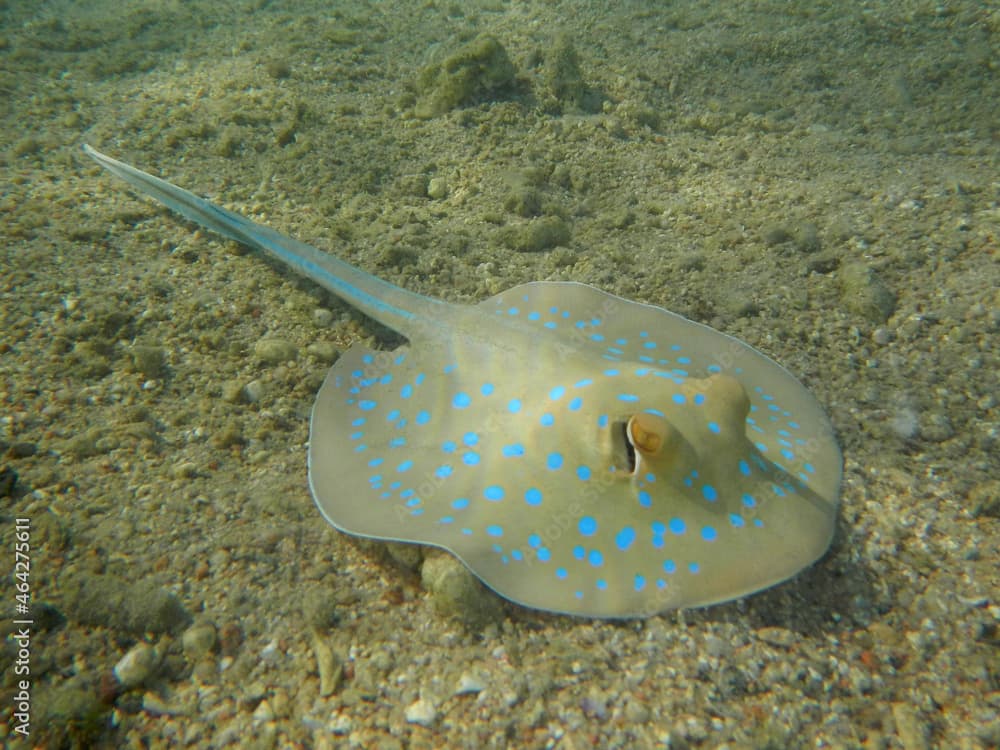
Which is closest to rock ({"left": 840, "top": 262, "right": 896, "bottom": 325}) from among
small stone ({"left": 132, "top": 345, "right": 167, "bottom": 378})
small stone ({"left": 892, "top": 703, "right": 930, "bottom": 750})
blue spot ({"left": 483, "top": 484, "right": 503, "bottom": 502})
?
small stone ({"left": 892, "top": 703, "right": 930, "bottom": 750})

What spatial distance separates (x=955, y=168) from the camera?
188 inches

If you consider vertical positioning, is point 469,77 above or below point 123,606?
above

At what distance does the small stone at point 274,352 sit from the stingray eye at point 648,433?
2.57m

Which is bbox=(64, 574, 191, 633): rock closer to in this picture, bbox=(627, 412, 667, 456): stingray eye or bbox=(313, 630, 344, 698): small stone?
bbox=(313, 630, 344, 698): small stone

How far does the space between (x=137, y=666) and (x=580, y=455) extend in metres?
2.16

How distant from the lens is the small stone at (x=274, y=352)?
3.80 metres

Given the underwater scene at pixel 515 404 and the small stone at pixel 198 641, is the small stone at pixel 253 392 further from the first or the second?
the small stone at pixel 198 641

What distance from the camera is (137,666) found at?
232 centimetres

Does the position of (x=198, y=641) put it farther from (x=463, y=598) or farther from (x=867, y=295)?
(x=867, y=295)

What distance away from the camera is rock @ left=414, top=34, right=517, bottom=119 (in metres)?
5.87

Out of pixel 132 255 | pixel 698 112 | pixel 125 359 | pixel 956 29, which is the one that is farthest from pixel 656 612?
pixel 956 29

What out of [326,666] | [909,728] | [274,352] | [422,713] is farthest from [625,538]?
[274,352]

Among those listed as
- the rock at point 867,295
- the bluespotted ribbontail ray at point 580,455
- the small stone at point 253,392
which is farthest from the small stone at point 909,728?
the small stone at point 253,392

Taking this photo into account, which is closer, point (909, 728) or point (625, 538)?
point (909, 728)
